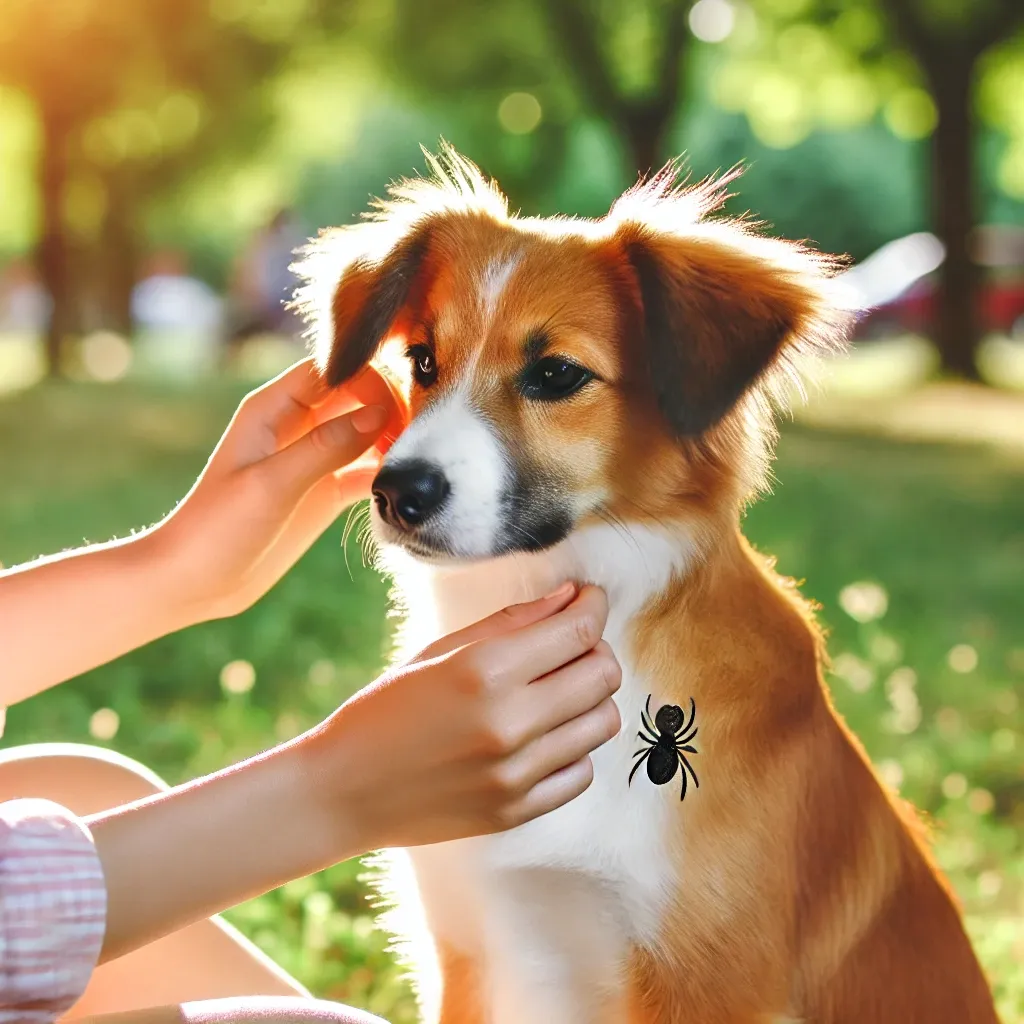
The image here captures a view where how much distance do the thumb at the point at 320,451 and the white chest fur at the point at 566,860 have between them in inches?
6.3

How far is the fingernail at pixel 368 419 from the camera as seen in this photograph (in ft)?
5.66

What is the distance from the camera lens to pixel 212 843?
1.14m

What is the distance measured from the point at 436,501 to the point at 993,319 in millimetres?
21865

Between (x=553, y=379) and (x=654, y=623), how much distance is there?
0.34 meters

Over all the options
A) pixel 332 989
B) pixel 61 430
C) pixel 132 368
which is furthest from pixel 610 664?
pixel 132 368

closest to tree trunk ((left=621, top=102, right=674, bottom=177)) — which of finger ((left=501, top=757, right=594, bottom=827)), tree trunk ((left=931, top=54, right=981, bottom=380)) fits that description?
tree trunk ((left=931, top=54, right=981, bottom=380))

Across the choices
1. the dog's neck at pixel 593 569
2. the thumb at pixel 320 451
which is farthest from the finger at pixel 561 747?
the thumb at pixel 320 451

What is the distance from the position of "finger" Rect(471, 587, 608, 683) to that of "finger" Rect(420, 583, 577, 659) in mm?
18

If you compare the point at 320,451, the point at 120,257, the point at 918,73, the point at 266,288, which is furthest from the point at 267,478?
the point at 120,257

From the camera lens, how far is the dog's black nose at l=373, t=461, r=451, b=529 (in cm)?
144

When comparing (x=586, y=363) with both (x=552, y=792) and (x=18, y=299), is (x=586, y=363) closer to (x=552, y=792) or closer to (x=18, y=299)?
(x=552, y=792)

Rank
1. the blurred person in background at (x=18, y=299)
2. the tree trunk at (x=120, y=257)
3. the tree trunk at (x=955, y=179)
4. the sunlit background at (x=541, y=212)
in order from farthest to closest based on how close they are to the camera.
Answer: the blurred person in background at (x=18, y=299) < the tree trunk at (x=120, y=257) < the tree trunk at (x=955, y=179) < the sunlit background at (x=541, y=212)

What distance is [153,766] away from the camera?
342 centimetres

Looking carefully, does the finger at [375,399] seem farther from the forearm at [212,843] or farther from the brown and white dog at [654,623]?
the forearm at [212,843]
